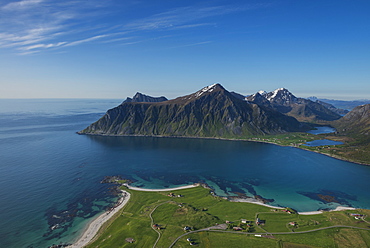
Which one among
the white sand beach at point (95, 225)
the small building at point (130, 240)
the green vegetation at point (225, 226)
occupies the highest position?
the green vegetation at point (225, 226)

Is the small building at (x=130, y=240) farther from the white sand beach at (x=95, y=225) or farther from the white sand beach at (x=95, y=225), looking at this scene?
the white sand beach at (x=95, y=225)

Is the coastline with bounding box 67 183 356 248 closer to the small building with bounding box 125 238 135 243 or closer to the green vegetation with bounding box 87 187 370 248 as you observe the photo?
the green vegetation with bounding box 87 187 370 248

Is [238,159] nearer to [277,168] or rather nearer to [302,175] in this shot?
[277,168]

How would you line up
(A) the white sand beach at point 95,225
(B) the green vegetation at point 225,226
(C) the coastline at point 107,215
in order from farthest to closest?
(C) the coastline at point 107,215 → (A) the white sand beach at point 95,225 → (B) the green vegetation at point 225,226

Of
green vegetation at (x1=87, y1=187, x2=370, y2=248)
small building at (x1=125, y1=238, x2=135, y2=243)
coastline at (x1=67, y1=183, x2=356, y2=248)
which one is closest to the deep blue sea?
coastline at (x1=67, y1=183, x2=356, y2=248)

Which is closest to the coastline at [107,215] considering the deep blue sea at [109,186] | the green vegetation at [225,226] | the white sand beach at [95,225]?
the white sand beach at [95,225]

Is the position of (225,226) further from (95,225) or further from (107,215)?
(95,225)

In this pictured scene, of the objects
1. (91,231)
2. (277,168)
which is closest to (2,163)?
(91,231)

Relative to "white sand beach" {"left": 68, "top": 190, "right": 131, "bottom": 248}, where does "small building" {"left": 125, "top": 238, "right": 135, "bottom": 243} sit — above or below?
above
